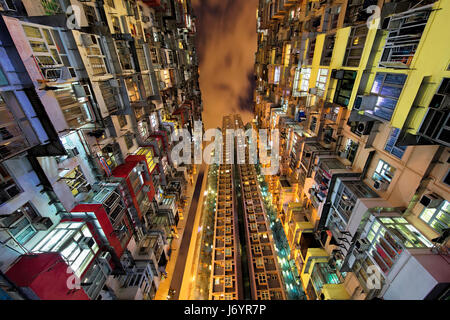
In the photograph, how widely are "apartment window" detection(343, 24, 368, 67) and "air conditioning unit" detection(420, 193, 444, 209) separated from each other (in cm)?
907

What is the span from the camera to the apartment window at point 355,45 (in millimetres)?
11742

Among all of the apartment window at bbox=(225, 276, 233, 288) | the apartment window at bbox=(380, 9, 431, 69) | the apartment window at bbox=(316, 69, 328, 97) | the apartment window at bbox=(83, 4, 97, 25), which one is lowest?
the apartment window at bbox=(225, 276, 233, 288)

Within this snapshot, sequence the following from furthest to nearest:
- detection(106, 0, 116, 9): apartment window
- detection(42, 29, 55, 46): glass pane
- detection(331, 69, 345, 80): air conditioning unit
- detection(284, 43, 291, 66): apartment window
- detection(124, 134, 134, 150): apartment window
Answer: detection(284, 43, 291, 66): apartment window, detection(124, 134, 134, 150): apartment window, detection(106, 0, 116, 9): apartment window, detection(331, 69, 345, 80): air conditioning unit, detection(42, 29, 55, 46): glass pane

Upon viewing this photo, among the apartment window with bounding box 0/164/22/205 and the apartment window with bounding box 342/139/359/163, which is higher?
the apartment window with bounding box 0/164/22/205

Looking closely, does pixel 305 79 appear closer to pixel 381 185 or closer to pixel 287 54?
pixel 287 54

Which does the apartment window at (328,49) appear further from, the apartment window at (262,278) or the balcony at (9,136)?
the apartment window at (262,278)

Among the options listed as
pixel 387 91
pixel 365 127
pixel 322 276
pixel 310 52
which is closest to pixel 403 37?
pixel 387 91

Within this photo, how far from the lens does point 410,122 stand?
8414 millimetres

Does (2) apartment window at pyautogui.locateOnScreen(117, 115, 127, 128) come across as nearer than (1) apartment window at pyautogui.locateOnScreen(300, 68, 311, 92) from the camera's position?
Yes

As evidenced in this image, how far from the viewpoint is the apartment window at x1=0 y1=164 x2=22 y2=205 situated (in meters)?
8.21

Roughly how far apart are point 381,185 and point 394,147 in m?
2.57

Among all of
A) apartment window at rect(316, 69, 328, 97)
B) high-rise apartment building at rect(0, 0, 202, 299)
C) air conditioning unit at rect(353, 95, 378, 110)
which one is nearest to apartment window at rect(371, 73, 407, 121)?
air conditioning unit at rect(353, 95, 378, 110)

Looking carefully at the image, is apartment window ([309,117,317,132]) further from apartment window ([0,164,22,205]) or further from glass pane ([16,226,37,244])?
glass pane ([16,226,37,244])

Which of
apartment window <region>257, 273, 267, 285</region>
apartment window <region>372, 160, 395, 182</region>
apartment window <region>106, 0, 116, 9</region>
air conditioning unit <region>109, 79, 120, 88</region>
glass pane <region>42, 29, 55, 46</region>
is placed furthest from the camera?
apartment window <region>257, 273, 267, 285</region>
